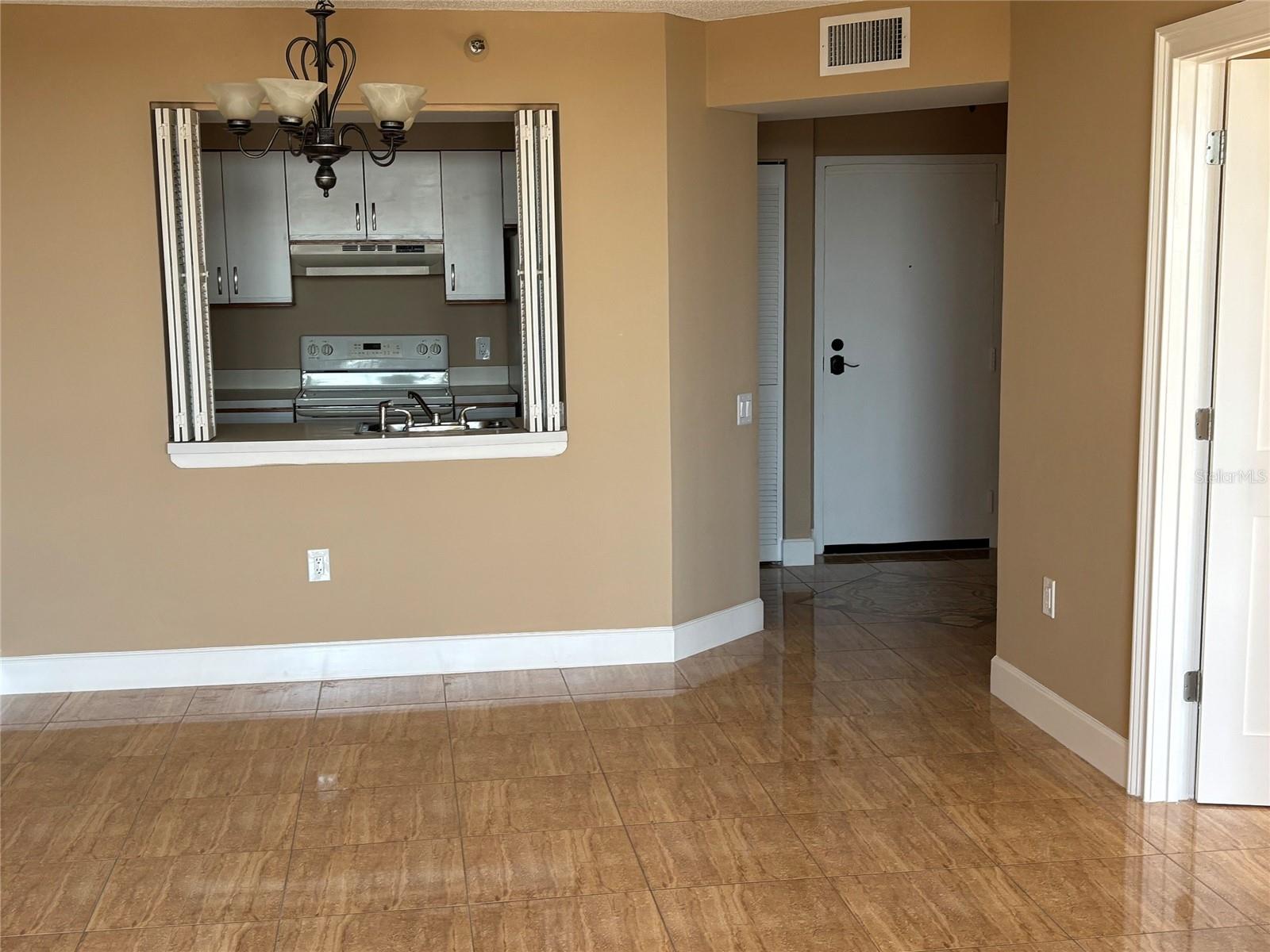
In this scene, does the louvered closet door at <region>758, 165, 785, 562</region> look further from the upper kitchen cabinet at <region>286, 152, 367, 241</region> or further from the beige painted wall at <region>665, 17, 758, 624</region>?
the upper kitchen cabinet at <region>286, 152, 367, 241</region>

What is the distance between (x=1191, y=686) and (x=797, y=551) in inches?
128

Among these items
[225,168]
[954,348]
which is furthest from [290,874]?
[954,348]

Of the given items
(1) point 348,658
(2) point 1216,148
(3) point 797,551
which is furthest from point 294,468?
(2) point 1216,148

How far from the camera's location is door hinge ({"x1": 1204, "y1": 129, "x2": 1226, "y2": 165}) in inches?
120

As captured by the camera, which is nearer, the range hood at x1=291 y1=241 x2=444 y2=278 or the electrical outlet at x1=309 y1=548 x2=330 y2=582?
the electrical outlet at x1=309 y1=548 x2=330 y2=582

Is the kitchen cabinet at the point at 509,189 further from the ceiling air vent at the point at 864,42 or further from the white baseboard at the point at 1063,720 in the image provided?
the white baseboard at the point at 1063,720

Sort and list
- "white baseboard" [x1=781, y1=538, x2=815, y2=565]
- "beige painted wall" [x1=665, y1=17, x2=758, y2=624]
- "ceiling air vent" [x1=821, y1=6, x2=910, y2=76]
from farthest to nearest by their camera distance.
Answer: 1. "white baseboard" [x1=781, y1=538, x2=815, y2=565]
2. "beige painted wall" [x1=665, y1=17, x2=758, y2=624]
3. "ceiling air vent" [x1=821, y1=6, x2=910, y2=76]

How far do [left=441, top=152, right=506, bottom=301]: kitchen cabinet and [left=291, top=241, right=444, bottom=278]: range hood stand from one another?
0.37ft

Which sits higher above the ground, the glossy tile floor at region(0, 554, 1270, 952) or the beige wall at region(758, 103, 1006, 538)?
the beige wall at region(758, 103, 1006, 538)

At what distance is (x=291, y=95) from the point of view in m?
3.37

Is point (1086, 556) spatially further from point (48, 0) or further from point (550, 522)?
point (48, 0)

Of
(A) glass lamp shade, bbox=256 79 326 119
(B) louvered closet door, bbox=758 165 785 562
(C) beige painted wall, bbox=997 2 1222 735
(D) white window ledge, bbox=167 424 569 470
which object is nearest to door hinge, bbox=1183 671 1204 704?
(C) beige painted wall, bbox=997 2 1222 735

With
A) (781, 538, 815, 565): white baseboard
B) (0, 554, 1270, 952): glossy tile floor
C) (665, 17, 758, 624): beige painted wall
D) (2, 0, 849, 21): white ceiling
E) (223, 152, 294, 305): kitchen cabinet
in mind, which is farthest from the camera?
(781, 538, 815, 565): white baseboard

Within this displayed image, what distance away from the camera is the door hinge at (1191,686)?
326cm
